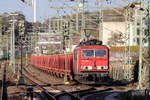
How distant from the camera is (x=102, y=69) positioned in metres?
21.3

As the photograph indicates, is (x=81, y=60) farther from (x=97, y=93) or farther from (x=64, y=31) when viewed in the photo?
(x=64, y=31)

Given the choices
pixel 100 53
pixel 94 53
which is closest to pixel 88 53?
pixel 94 53

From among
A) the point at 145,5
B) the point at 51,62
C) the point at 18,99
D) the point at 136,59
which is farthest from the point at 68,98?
the point at 51,62

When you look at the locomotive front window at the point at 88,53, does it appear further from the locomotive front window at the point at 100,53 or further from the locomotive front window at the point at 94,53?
the locomotive front window at the point at 100,53

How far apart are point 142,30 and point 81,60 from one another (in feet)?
15.5

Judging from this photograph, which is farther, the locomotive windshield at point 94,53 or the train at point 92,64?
the locomotive windshield at point 94,53

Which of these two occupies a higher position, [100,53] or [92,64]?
[100,53]

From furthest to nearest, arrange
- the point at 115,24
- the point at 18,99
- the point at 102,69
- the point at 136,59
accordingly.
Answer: the point at 115,24, the point at 136,59, the point at 102,69, the point at 18,99

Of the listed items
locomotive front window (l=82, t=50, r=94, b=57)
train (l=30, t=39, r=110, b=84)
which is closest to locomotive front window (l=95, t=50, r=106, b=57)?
train (l=30, t=39, r=110, b=84)

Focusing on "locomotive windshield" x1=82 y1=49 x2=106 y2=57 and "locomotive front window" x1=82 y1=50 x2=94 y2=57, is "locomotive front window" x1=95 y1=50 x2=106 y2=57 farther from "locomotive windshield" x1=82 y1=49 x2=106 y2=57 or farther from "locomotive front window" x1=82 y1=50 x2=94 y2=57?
"locomotive front window" x1=82 y1=50 x2=94 y2=57

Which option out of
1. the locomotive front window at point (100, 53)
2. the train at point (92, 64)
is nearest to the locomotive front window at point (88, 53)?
the train at point (92, 64)

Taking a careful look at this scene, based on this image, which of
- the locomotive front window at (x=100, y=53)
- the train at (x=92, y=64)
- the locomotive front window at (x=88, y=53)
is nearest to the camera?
the train at (x=92, y=64)

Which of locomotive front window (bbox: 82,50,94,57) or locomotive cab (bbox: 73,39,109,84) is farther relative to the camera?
locomotive front window (bbox: 82,50,94,57)

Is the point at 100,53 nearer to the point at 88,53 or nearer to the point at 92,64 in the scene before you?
the point at 88,53
